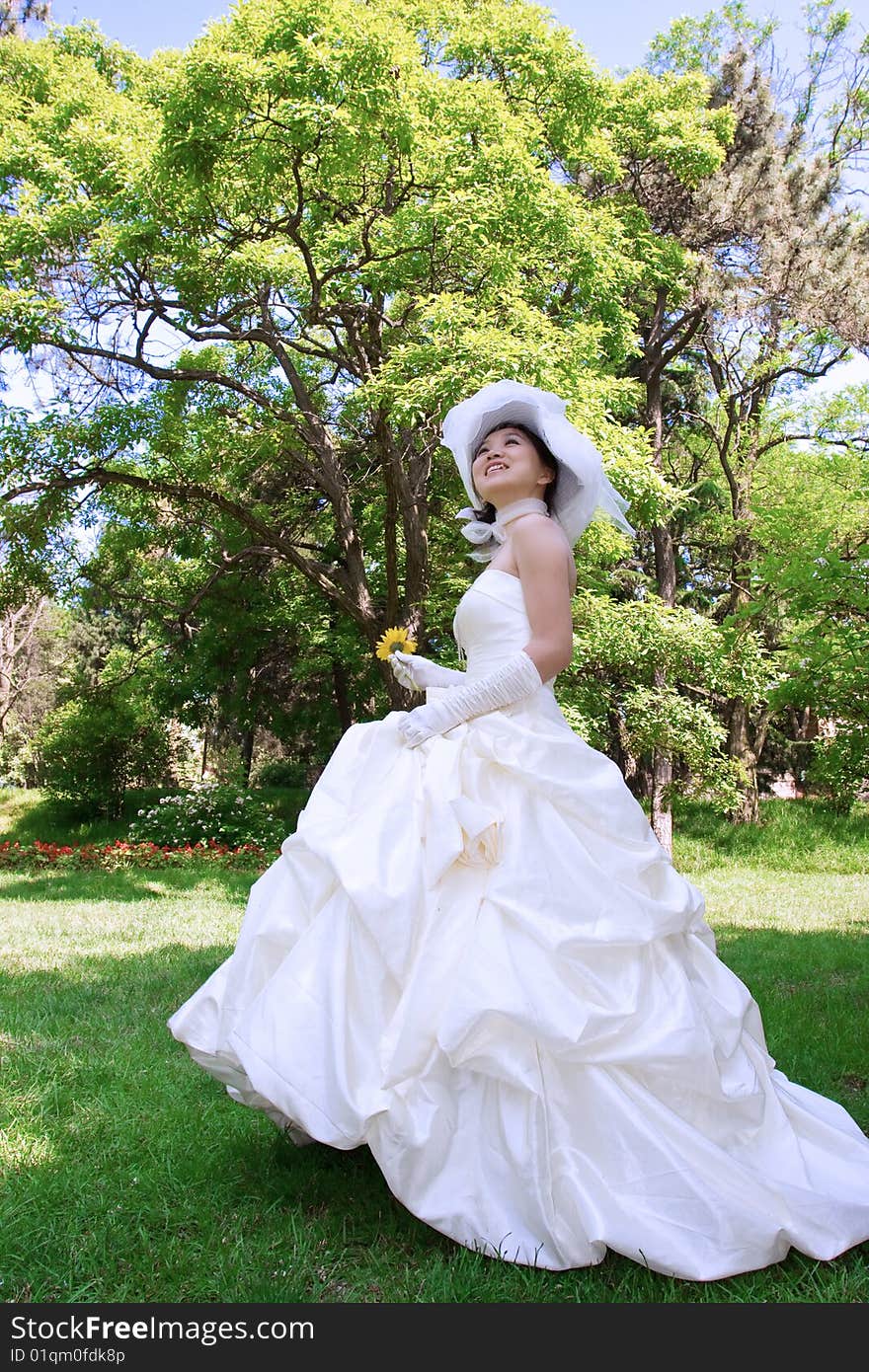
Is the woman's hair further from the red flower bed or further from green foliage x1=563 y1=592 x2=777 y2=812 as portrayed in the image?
the red flower bed

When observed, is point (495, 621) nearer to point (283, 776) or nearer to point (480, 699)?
point (480, 699)

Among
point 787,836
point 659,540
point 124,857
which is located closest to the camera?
point 124,857

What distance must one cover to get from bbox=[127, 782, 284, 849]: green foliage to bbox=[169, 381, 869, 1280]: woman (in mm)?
11840

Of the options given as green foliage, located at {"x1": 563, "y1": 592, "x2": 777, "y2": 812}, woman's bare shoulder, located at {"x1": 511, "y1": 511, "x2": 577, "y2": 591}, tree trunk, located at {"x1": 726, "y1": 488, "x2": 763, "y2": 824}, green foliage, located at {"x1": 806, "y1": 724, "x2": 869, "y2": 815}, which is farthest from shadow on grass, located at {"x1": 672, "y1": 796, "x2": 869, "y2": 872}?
woman's bare shoulder, located at {"x1": 511, "y1": 511, "x2": 577, "y2": 591}

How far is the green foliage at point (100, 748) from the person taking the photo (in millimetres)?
16953

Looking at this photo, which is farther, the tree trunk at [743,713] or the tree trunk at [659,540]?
the tree trunk at [743,713]

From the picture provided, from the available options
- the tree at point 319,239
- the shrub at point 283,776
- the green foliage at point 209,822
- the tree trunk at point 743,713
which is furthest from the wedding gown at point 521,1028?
the shrub at point 283,776

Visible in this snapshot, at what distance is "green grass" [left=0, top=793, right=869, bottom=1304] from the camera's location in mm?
2379

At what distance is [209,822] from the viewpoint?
15.0 meters

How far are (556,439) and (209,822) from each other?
1265cm

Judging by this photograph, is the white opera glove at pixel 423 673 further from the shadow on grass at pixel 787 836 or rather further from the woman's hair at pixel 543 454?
the shadow on grass at pixel 787 836

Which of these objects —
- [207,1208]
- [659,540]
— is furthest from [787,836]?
[207,1208]

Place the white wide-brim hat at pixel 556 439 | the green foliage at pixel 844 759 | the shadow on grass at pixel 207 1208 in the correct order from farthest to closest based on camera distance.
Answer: the green foliage at pixel 844 759, the white wide-brim hat at pixel 556 439, the shadow on grass at pixel 207 1208

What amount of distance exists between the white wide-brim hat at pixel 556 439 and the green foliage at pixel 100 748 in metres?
14.4
